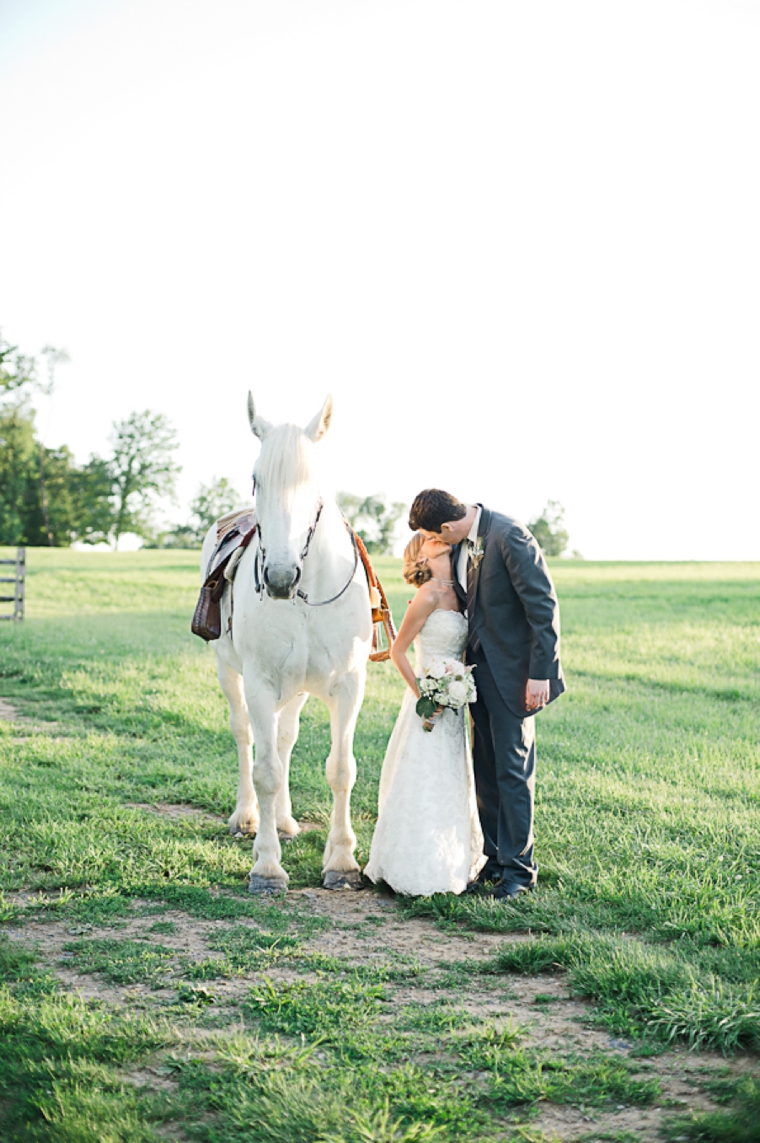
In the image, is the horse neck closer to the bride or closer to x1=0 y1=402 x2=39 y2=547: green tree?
the bride

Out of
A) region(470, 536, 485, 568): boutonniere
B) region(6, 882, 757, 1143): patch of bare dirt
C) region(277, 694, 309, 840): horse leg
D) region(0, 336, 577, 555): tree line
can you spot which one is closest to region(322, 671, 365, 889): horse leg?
region(6, 882, 757, 1143): patch of bare dirt

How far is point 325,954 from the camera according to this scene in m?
4.74

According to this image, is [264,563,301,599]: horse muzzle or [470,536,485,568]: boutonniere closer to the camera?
[264,563,301,599]: horse muzzle

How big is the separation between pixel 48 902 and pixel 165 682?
7.81m

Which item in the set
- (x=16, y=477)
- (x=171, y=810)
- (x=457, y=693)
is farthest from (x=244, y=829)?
(x=16, y=477)

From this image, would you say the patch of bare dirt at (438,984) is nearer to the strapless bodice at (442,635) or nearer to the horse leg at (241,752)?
the horse leg at (241,752)

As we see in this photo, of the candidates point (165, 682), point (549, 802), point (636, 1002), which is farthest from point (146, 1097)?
point (165, 682)

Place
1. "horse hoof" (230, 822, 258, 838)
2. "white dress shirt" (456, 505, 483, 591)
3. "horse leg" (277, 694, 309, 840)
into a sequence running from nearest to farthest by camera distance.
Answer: "white dress shirt" (456, 505, 483, 591) < "horse leg" (277, 694, 309, 840) < "horse hoof" (230, 822, 258, 838)

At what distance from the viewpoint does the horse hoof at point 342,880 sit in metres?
5.96

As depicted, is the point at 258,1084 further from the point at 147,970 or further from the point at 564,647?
the point at 564,647

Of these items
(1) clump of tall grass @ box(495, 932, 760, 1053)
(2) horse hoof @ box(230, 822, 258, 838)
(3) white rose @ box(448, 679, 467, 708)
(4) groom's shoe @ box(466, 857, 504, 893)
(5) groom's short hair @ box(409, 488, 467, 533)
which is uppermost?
(5) groom's short hair @ box(409, 488, 467, 533)

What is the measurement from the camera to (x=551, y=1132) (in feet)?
10.3

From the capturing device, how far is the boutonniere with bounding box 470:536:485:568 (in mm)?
5691

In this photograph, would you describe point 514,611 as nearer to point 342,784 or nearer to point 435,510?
point 435,510
